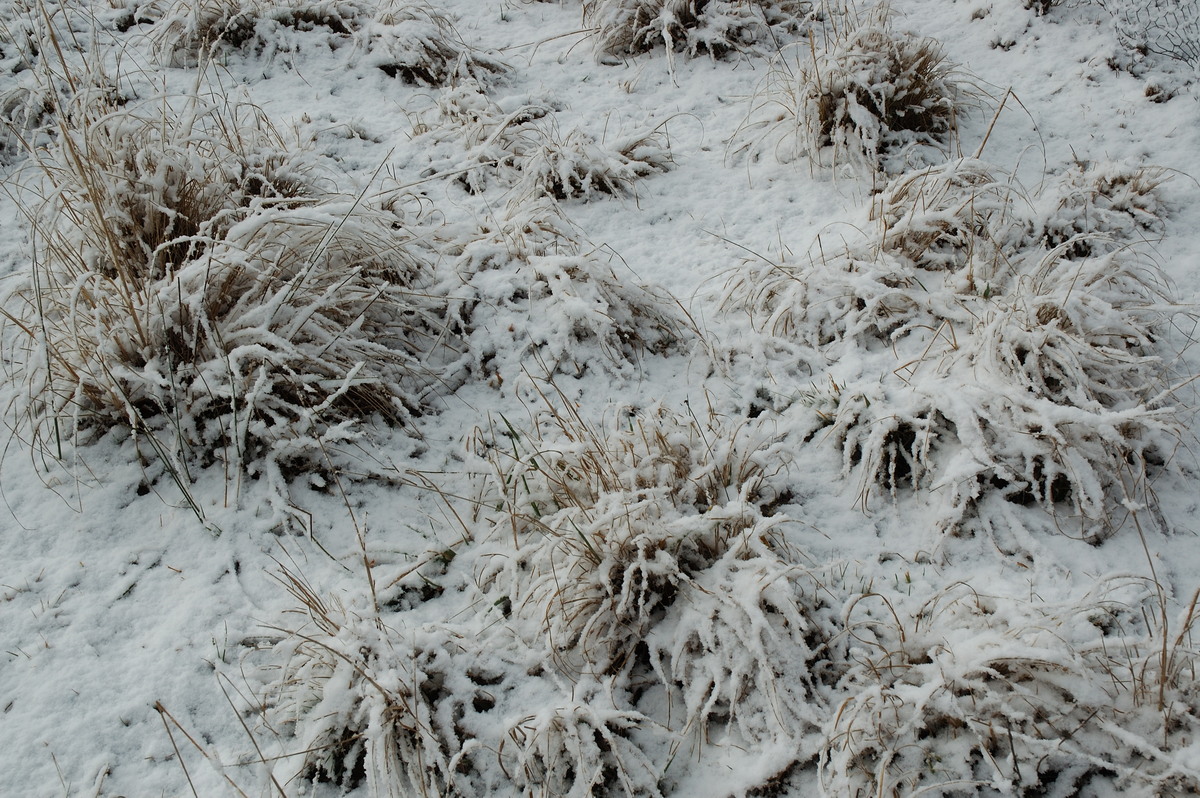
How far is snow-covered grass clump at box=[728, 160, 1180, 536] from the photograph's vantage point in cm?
199

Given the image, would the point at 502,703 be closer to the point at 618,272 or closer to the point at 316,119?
the point at 618,272

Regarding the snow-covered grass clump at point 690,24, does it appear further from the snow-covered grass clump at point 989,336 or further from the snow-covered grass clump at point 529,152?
the snow-covered grass clump at point 989,336

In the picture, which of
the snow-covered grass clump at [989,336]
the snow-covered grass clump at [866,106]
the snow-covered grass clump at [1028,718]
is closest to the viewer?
the snow-covered grass clump at [1028,718]

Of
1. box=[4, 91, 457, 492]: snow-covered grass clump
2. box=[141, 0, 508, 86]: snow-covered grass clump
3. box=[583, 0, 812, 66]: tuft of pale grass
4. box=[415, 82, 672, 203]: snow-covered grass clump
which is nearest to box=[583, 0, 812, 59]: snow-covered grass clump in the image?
box=[583, 0, 812, 66]: tuft of pale grass

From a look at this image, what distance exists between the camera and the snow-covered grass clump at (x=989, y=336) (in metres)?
1.99

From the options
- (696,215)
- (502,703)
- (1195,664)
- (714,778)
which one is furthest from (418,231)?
(1195,664)

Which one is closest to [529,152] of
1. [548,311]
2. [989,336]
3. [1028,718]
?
[548,311]

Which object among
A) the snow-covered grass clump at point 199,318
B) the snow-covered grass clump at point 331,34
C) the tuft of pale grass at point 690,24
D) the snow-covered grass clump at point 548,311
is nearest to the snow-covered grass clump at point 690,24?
the tuft of pale grass at point 690,24

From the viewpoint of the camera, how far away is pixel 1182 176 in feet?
9.74

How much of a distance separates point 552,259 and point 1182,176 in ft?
8.27

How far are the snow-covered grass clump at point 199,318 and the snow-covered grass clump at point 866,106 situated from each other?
1843 millimetres

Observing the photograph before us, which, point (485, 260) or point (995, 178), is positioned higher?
point (995, 178)

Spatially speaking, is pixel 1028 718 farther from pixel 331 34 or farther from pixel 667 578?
pixel 331 34

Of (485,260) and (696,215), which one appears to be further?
(696,215)
